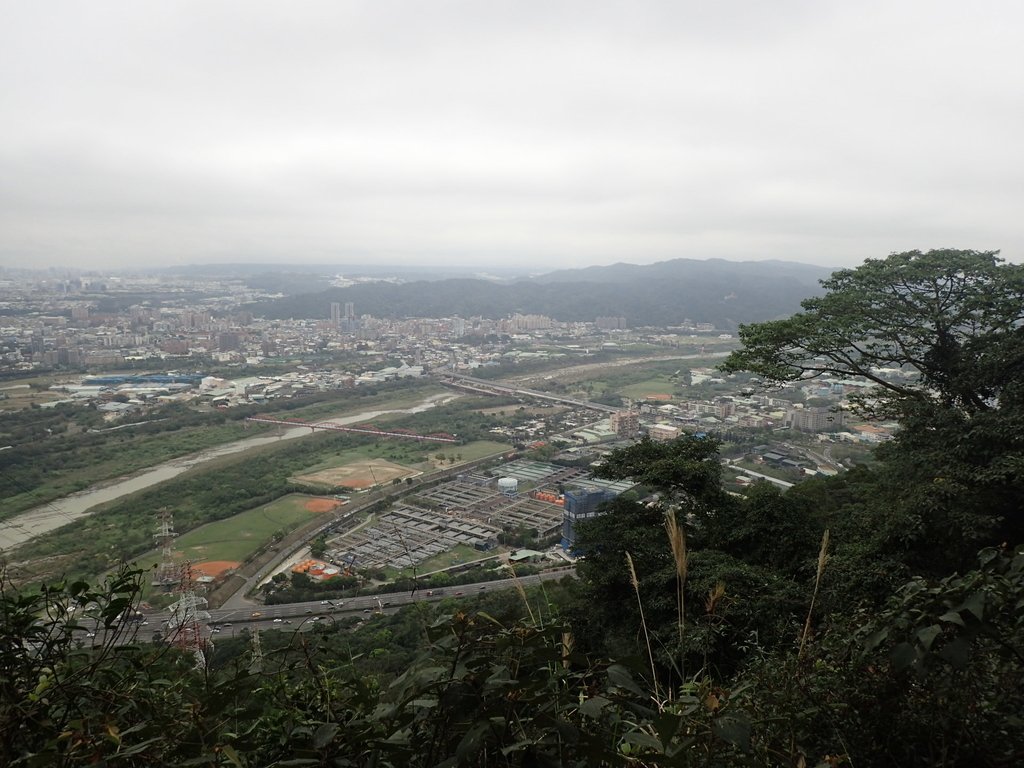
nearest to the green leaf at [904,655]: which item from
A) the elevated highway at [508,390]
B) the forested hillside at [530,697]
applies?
the forested hillside at [530,697]

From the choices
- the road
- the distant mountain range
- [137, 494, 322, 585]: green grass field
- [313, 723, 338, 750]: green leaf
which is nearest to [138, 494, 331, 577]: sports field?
[137, 494, 322, 585]: green grass field

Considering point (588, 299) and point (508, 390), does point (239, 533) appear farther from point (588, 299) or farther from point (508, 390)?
point (588, 299)

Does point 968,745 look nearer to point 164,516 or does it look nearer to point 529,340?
point 164,516

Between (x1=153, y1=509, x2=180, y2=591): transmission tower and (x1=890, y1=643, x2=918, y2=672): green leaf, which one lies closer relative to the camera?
(x1=890, y1=643, x2=918, y2=672): green leaf

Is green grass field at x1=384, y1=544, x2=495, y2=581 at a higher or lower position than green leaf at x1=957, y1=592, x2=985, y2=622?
lower

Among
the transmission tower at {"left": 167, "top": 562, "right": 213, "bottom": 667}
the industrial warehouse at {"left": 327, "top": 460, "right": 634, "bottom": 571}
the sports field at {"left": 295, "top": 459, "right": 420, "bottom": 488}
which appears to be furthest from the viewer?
the sports field at {"left": 295, "top": 459, "right": 420, "bottom": 488}

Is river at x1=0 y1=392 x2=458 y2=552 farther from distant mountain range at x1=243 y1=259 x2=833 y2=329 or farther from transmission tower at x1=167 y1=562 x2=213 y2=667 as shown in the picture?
distant mountain range at x1=243 y1=259 x2=833 y2=329

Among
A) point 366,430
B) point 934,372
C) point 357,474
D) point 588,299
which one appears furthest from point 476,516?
point 588,299
